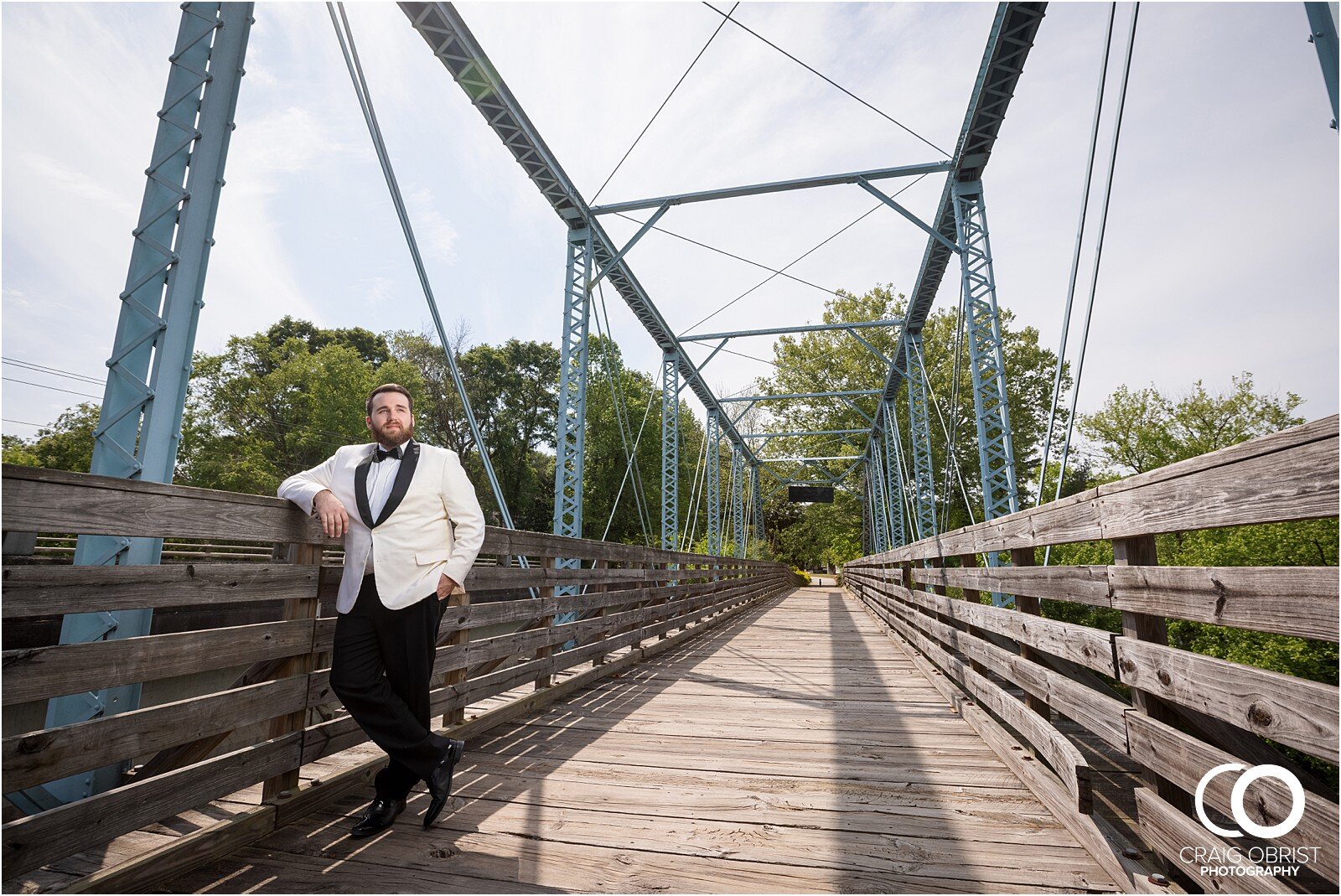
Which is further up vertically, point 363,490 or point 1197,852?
point 363,490

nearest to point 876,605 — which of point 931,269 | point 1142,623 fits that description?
point 931,269

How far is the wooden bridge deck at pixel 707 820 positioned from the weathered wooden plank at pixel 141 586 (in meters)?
0.80

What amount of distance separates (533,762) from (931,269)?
10705 millimetres

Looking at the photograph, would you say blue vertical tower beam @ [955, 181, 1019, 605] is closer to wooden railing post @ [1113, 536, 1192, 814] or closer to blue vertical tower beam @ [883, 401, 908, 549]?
wooden railing post @ [1113, 536, 1192, 814]

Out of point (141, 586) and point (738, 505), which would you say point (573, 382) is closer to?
point (141, 586)

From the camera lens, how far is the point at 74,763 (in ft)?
5.53

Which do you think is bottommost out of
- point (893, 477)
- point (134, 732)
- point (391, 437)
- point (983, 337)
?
point (134, 732)

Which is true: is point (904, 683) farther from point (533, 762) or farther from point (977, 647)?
point (533, 762)

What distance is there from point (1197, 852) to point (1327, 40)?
9.83 feet

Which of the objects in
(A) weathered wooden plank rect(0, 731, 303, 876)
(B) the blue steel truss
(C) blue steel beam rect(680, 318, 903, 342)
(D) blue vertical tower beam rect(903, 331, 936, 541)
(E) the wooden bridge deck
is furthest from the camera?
(B) the blue steel truss

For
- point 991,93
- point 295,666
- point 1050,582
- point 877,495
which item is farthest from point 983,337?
point 877,495

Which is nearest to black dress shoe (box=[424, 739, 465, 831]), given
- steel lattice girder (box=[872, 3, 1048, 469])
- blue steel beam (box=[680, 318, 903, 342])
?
steel lattice girder (box=[872, 3, 1048, 469])

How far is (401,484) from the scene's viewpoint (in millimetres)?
2420

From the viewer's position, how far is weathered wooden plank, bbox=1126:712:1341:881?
120 cm
